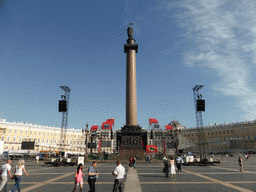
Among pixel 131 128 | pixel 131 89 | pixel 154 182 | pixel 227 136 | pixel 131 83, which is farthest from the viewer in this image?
pixel 227 136

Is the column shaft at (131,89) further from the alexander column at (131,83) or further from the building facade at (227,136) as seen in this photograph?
the building facade at (227,136)

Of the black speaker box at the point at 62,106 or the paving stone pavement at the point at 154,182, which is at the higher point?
the black speaker box at the point at 62,106

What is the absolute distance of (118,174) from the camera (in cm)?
735

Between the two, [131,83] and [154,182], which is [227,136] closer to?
[131,83]

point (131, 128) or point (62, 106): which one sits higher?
point (62, 106)

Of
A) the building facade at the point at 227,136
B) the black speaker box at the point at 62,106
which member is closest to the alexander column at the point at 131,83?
the black speaker box at the point at 62,106

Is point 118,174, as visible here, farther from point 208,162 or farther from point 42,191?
point 208,162

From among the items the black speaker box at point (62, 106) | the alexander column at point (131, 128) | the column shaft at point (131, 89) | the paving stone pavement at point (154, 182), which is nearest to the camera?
the paving stone pavement at point (154, 182)

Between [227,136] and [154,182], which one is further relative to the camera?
[227,136]

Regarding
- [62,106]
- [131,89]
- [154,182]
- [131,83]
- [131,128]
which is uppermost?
[131,83]

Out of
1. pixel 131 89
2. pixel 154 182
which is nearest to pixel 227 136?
pixel 131 89

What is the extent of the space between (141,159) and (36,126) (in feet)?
271

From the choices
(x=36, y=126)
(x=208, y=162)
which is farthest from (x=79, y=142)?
(x=208, y=162)

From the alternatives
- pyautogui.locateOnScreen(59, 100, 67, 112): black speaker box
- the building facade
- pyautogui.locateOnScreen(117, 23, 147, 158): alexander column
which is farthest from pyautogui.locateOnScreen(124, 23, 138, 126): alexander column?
the building facade
